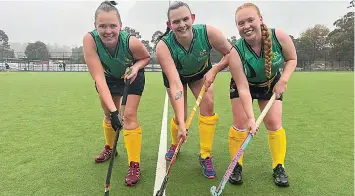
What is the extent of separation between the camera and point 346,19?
206 ft

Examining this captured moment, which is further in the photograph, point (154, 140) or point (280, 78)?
point (154, 140)

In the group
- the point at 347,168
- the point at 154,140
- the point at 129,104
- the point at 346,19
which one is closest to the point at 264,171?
the point at 347,168

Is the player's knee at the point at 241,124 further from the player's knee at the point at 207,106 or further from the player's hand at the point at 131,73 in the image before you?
the player's hand at the point at 131,73

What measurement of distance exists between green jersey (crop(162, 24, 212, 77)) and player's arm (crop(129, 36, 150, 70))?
0.87 ft

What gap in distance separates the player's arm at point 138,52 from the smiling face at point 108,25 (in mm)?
210

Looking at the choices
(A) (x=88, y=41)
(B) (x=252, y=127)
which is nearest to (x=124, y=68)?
(A) (x=88, y=41)

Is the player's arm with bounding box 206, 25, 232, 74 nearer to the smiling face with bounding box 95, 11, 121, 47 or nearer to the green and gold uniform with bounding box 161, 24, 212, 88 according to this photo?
the green and gold uniform with bounding box 161, 24, 212, 88

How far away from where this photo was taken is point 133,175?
3.79 metres

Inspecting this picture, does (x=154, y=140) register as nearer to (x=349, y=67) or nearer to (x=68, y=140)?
(x=68, y=140)

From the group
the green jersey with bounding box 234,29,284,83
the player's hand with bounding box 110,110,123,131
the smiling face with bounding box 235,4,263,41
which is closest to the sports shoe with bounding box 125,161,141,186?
the player's hand with bounding box 110,110,123,131

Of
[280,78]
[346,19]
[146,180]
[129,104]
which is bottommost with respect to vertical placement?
[146,180]

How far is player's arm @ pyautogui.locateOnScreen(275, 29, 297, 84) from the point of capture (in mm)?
3572

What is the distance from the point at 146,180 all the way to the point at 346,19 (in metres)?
67.8

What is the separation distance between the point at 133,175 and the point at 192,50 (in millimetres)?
1496
